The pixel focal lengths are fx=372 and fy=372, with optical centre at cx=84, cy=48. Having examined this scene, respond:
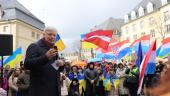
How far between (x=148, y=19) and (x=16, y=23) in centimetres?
3136

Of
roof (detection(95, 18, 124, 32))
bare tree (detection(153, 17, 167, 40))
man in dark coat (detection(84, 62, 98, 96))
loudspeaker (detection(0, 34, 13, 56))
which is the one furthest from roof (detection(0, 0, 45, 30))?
loudspeaker (detection(0, 34, 13, 56))

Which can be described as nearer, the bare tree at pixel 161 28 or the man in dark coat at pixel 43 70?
the man in dark coat at pixel 43 70

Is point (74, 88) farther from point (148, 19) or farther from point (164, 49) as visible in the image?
point (148, 19)

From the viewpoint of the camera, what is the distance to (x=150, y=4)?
265 ft

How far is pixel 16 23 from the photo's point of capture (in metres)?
61.2

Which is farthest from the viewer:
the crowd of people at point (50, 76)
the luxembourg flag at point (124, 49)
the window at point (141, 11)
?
the window at point (141, 11)

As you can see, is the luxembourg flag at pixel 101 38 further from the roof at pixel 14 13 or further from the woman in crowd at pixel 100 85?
the roof at pixel 14 13

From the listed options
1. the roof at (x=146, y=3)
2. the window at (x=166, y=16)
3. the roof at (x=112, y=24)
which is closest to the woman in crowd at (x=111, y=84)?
the window at (x=166, y=16)

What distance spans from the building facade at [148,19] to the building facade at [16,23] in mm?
18400

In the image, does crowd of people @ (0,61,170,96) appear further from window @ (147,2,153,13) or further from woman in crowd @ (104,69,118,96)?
window @ (147,2,153,13)

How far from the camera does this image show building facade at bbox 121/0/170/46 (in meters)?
71.0

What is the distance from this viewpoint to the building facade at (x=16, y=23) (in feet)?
202

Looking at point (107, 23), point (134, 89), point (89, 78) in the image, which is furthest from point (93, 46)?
point (107, 23)

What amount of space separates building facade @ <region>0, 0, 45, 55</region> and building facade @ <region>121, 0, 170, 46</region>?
18400mm
